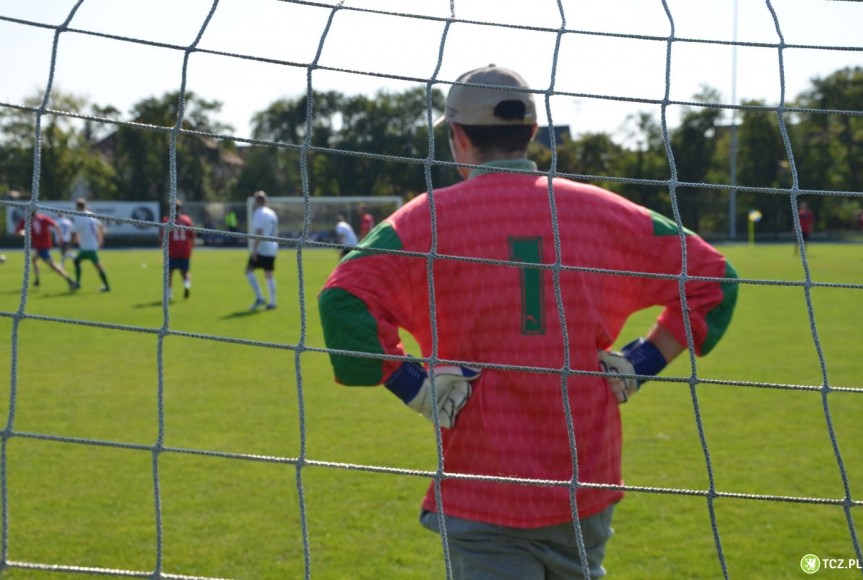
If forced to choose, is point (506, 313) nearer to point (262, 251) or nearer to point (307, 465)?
point (307, 465)

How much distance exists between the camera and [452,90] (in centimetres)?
235

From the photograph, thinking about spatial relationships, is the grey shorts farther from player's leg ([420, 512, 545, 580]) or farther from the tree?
the tree

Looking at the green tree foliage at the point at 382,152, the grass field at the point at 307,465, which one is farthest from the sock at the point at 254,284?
the green tree foliage at the point at 382,152

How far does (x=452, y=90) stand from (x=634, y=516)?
304cm

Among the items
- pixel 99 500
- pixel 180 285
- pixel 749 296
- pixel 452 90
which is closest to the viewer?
pixel 452 90

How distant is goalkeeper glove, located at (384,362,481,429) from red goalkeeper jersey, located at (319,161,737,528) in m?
0.03

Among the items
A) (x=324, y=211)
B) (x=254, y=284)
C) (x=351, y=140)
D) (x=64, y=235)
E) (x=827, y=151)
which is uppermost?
(x=351, y=140)

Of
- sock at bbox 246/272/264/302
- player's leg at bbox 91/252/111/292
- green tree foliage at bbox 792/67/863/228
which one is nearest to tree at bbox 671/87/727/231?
green tree foliage at bbox 792/67/863/228

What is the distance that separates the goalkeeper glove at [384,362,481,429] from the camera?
2.24 meters

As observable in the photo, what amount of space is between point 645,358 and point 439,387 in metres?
0.55

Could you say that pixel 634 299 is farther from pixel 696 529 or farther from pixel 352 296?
pixel 696 529

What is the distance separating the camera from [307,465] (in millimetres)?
2162

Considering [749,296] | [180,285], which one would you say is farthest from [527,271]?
[180,285]

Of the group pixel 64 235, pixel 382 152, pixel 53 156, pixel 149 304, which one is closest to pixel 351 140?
pixel 382 152
